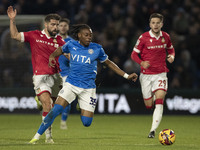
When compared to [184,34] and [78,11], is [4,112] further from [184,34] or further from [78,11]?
[184,34]

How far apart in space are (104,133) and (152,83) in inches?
65.7

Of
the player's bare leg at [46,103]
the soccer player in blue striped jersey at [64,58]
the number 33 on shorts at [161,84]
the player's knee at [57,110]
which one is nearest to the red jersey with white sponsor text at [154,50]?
the number 33 on shorts at [161,84]

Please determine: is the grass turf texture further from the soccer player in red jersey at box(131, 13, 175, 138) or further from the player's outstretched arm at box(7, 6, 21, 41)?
the player's outstretched arm at box(7, 6, 21, 41)

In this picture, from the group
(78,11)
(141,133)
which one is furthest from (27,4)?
(141,133)

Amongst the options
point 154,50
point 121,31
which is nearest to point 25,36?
point 154,50

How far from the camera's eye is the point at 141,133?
41.7 feet

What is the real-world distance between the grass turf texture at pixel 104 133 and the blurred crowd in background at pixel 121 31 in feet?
4.65

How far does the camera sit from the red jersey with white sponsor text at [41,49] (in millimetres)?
10531

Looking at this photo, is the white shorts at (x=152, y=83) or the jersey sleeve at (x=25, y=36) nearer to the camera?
the jersey sleeve at (x=25, y=36)

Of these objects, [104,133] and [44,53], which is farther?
[104,133]

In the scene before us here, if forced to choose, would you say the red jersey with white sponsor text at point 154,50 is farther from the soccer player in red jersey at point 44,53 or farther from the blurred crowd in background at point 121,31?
the blurred crowd in background at point 121,31

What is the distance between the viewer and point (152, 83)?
39.3ft

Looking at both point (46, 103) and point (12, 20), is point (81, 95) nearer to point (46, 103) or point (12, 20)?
point (46, 103)

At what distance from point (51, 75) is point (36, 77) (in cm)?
32
